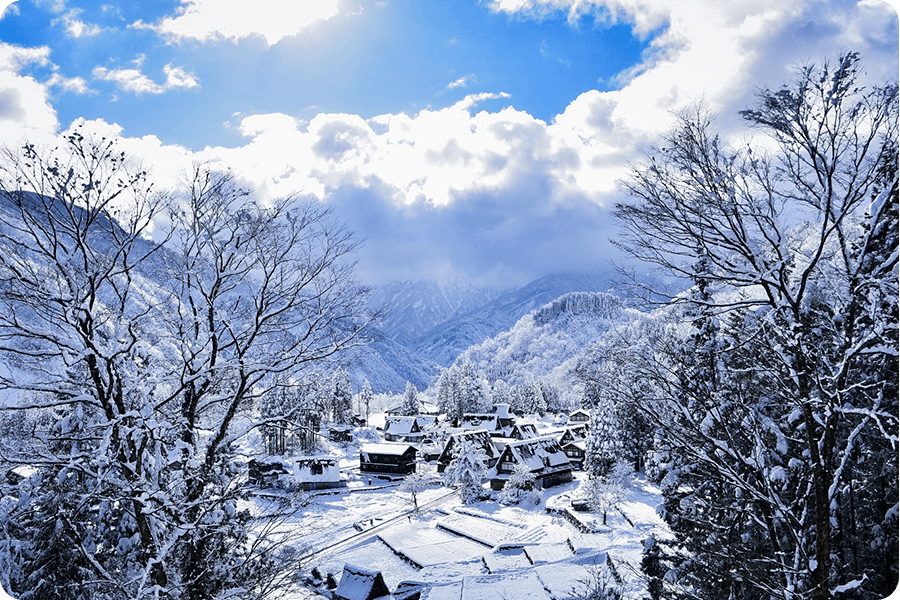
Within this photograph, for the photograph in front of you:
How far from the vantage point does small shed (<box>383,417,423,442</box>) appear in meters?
70.9

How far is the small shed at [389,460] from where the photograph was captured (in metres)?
49.5

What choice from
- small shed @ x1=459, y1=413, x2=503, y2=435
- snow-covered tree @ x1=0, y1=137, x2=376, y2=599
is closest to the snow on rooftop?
small shed @ x1=459, y1=413, x2=503, y2=435

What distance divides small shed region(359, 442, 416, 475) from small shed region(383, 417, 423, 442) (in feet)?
65.9

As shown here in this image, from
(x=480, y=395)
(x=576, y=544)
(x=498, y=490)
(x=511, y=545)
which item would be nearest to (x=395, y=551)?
(x=511, y=545)

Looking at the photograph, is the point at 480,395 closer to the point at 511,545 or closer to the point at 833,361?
the point at 511,545

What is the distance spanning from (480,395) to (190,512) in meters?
88.5

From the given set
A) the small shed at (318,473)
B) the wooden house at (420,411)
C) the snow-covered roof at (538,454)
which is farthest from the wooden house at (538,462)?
the wooden house at (420,411)

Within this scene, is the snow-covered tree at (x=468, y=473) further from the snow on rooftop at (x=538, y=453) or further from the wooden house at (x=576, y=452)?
the wooden house at (x=576, y=452)

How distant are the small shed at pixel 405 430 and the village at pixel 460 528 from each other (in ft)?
43.7

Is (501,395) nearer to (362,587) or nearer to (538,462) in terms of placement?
(538,462)

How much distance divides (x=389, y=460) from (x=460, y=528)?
22.2m

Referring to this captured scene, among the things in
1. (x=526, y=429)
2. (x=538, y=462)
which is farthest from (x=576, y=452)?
(x=538, y=462)

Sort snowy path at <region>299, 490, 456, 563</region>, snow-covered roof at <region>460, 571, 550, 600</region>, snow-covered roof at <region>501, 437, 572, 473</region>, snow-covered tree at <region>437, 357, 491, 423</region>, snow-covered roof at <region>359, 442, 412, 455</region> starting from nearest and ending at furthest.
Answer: snow-covered roof at <region>460, 571, 550, 600</region>
snowy path at <region>299, 490, 456, 563</region>
snow-covered roof at <region>501, 437, 572, 473</region>
snow-covered roof at <region>359, 442, 412, 455</region>
snow-covered tree at <region>437, 357, 491, 423</region>

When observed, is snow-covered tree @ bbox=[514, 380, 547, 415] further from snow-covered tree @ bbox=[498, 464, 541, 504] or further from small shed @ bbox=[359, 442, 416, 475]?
snow-covered tree @ bbox=[498, 464, 541, 504]
